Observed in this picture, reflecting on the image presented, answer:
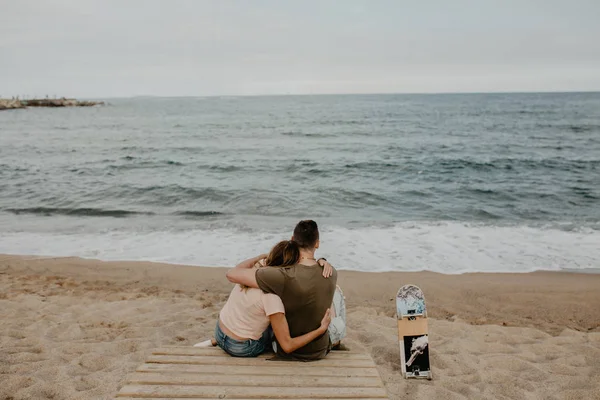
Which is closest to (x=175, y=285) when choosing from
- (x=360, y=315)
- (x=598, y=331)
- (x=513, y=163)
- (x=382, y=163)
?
(x=360, y=315)

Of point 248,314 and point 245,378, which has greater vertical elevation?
point 248,314

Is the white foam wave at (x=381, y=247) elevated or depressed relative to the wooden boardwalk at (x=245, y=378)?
depressed

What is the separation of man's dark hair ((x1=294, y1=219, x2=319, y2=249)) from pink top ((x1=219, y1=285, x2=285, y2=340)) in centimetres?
52

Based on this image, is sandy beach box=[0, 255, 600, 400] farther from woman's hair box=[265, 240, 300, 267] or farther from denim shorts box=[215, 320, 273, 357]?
woman's hair box=[265, 240, 300, 267]

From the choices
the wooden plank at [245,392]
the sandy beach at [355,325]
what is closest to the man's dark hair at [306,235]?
the wooden plank at [245,392]

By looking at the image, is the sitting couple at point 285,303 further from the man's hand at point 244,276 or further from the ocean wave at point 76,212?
the ocean wave at point 76,212

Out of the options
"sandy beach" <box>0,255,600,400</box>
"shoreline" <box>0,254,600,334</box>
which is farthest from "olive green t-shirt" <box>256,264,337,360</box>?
"shoreline" <box>0,254,600,334</box>

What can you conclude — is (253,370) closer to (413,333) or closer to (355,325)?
(413,333)

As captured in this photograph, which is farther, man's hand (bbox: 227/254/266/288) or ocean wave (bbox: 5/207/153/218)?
ocean wave (bbox: 5/207/153/218)

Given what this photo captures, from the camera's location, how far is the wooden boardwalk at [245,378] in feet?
9.70

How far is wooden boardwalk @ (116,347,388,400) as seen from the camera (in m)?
2.96

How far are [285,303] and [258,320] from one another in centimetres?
34

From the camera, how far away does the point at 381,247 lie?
10000 millimetres

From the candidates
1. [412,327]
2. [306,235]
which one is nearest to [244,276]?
[306,235]
